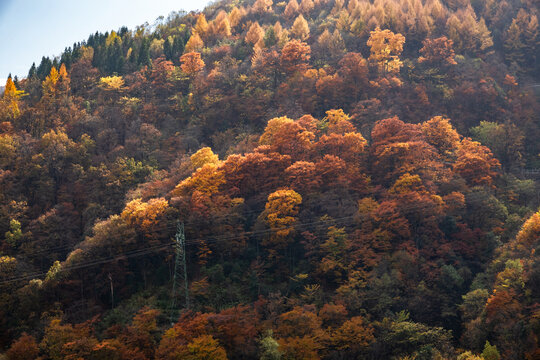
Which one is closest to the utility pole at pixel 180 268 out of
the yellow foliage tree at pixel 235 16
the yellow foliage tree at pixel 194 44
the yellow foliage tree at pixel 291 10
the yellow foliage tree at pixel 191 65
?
the yellow foliage tree at pixel 191 65

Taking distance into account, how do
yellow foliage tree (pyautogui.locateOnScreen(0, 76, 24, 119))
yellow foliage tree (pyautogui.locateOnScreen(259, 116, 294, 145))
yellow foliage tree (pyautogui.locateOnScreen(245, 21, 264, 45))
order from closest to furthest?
yellow foliage tree (pyautogui.locateOnScreen(259, 116, 294, 145)) < yellow foliage tree (pyautogui.locateOnScreen(0, 76, 24, 119)) < yellow foliage tree (pyautogui.locateOnScreen(245, 21, 264, 45))

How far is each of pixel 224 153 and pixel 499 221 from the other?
32059 mm

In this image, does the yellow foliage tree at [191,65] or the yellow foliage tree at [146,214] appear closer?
the yellow foliage tree at [146,214]

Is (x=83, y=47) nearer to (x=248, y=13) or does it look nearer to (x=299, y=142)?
(x=248, y=13)

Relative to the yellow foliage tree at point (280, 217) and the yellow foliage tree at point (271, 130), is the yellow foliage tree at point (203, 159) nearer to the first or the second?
the yellow foliage tree at point (271, 130)

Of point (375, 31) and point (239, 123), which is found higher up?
point (375, 31)

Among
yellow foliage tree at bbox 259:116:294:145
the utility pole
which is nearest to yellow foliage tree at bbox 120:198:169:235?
the utility pole

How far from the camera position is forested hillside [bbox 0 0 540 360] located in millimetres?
37188

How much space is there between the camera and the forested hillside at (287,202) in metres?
37.2

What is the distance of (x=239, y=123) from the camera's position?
71875 millimetres

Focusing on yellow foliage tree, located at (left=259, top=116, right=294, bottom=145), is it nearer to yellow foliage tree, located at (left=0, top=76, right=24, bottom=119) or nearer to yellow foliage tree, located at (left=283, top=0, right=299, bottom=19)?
yellow foliage tree, located at (left=0, top=76, right=24, bottom=119)

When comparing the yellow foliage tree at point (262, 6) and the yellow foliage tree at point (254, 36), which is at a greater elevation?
the yellow foliage tree at point (262, 6)

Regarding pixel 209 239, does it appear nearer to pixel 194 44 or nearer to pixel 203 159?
pixel 203 159

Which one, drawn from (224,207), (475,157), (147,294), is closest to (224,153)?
(224,207)
